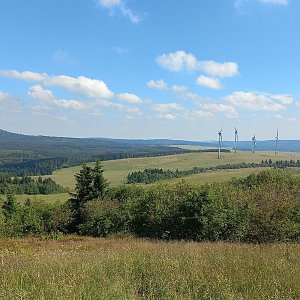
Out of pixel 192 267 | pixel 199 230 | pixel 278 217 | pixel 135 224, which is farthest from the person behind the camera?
pixel 135 224

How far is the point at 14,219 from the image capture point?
5966cm

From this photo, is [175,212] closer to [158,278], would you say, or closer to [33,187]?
[158,278]

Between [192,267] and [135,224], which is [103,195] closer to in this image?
[135,224]

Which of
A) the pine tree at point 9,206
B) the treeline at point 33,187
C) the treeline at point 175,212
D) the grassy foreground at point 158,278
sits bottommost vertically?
the treeline at point 33,187

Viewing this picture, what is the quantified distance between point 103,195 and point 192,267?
52995 mm

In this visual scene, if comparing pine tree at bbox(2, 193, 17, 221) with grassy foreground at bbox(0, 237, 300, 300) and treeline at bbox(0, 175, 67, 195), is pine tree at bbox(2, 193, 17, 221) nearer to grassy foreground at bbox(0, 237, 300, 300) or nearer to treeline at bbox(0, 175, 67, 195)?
grassy foreground at bbox(0, 237, 300, 300)

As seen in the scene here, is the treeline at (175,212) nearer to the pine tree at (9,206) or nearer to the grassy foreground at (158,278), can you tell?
the pine tree at (9,206)

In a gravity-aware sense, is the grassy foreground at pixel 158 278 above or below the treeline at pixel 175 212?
above

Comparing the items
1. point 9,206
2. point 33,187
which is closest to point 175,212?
point 9,206

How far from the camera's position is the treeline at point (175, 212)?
30125 millimetres

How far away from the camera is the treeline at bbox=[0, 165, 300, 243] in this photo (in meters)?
30.1

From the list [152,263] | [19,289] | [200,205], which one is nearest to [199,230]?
[200,205]

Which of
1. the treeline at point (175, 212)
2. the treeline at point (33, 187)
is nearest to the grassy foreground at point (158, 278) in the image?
the treeline at point (175, 212)

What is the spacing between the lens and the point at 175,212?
39.2 m
